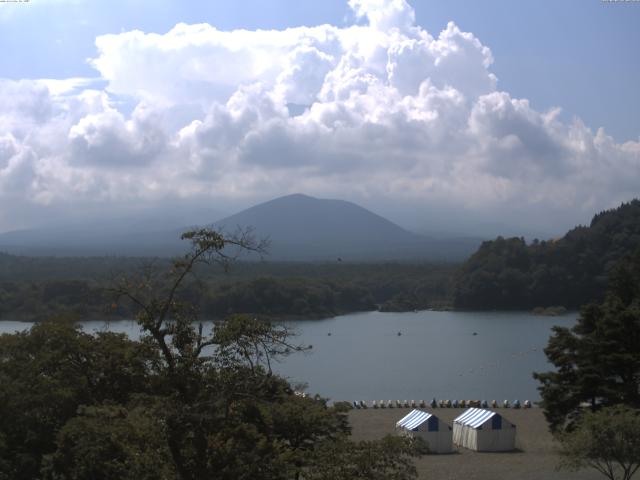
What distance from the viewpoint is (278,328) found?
4.42 m

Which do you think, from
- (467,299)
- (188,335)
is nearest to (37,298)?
(467,299)

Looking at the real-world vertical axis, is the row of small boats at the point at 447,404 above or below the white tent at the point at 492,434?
below

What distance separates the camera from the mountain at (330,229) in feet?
425

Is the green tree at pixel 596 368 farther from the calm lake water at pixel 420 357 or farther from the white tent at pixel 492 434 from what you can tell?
the calm lake water at pixel 420 357

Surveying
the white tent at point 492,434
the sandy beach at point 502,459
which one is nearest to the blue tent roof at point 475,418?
the white tent at point 492,434

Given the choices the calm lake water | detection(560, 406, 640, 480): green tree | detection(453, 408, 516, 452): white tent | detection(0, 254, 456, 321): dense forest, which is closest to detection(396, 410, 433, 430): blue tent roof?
detection(453, 408, 516, 452): white tent

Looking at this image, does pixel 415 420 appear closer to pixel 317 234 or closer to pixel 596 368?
pixel 596 368

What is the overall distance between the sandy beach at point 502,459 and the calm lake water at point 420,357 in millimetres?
2213

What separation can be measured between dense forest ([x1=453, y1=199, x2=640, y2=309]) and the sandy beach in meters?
29.1

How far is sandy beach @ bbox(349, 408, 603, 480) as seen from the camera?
11172 mm

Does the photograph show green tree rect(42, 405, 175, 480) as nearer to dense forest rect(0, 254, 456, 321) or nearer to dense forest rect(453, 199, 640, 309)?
dense forest rect(0, 254, 456, 321)

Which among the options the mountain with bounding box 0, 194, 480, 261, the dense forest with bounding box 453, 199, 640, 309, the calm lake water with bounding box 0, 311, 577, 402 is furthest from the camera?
the mountain with bounding box 0, 194, 480, 261

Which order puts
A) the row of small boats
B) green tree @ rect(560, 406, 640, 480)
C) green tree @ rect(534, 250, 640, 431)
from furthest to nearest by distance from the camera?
the row of small boats → green tree @ rect(534, 250, 640, 431) → green tree @ rect(560, 406, 640, 480)

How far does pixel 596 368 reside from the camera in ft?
39.5
